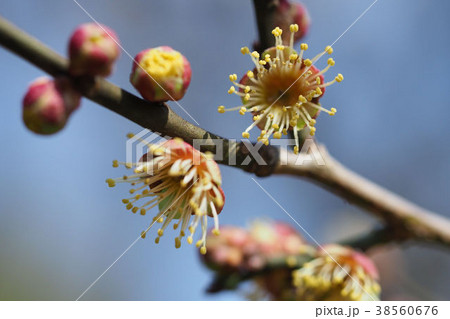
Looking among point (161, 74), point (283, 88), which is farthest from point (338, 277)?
point (161, 74)

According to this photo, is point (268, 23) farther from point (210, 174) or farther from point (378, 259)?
point (378, 259)

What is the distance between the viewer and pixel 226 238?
7.97 feet

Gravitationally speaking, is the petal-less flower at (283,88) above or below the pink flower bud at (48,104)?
above

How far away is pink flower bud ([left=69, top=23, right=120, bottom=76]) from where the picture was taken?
1.13 metres

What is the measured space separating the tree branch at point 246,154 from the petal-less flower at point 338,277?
0.71 feet

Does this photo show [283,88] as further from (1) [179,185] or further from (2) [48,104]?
(2) [48,104]

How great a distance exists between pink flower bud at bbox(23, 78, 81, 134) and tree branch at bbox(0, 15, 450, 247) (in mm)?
28

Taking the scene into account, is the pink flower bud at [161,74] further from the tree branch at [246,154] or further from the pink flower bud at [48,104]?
the pink flower bud at [48,104]

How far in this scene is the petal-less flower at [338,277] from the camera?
7.14ft

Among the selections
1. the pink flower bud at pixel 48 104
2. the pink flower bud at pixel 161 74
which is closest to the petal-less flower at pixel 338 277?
the pink flower bud at pixel 161 74

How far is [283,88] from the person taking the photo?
1745 mm

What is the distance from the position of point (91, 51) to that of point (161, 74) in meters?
0.23

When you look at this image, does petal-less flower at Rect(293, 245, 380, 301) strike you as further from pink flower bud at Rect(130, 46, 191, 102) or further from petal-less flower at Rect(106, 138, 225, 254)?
pink flower bud at Rect(130, 46, 191, 102)
